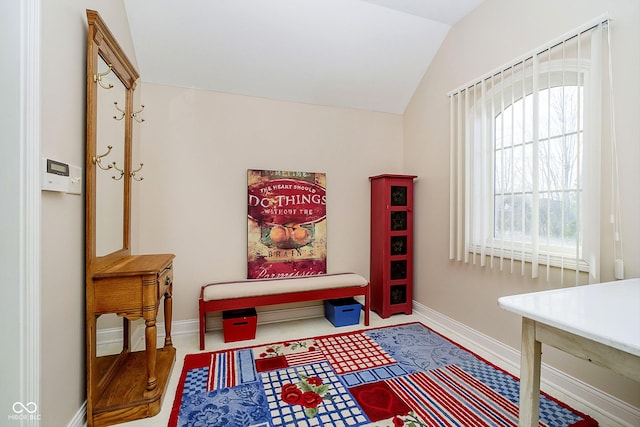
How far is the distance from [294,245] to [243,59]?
1.89 m

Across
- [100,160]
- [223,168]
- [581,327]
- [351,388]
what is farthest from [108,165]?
[581,327]

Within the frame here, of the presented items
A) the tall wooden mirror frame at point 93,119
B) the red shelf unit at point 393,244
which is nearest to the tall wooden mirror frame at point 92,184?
the tall wooden mirror frame at point 93,119

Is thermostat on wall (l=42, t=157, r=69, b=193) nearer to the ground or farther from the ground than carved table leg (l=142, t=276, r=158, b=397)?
farther from the ground

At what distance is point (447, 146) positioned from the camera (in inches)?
109

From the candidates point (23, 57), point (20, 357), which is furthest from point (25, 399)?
point (23, 57)

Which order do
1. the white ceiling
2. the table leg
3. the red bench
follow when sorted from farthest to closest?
the red bench < the white ceiling < the table leg

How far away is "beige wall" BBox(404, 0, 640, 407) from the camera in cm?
152

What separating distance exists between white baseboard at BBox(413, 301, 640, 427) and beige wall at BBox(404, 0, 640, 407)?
48mm

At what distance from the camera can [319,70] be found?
285 centimetres

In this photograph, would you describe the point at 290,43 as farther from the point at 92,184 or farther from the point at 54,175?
the point at 54,175

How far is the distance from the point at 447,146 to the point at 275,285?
2158mm

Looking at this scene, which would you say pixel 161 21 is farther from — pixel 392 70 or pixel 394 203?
pixel 394 203

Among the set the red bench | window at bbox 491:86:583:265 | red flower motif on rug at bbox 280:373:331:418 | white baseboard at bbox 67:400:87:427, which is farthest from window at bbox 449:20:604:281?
white baseboard at bbox 67:400:87:427

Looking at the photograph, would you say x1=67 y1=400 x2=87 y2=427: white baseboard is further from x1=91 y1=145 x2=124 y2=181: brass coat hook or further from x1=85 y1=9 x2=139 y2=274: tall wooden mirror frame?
x1=91 y1=145 x2=124 y2=181: brass coat hook
